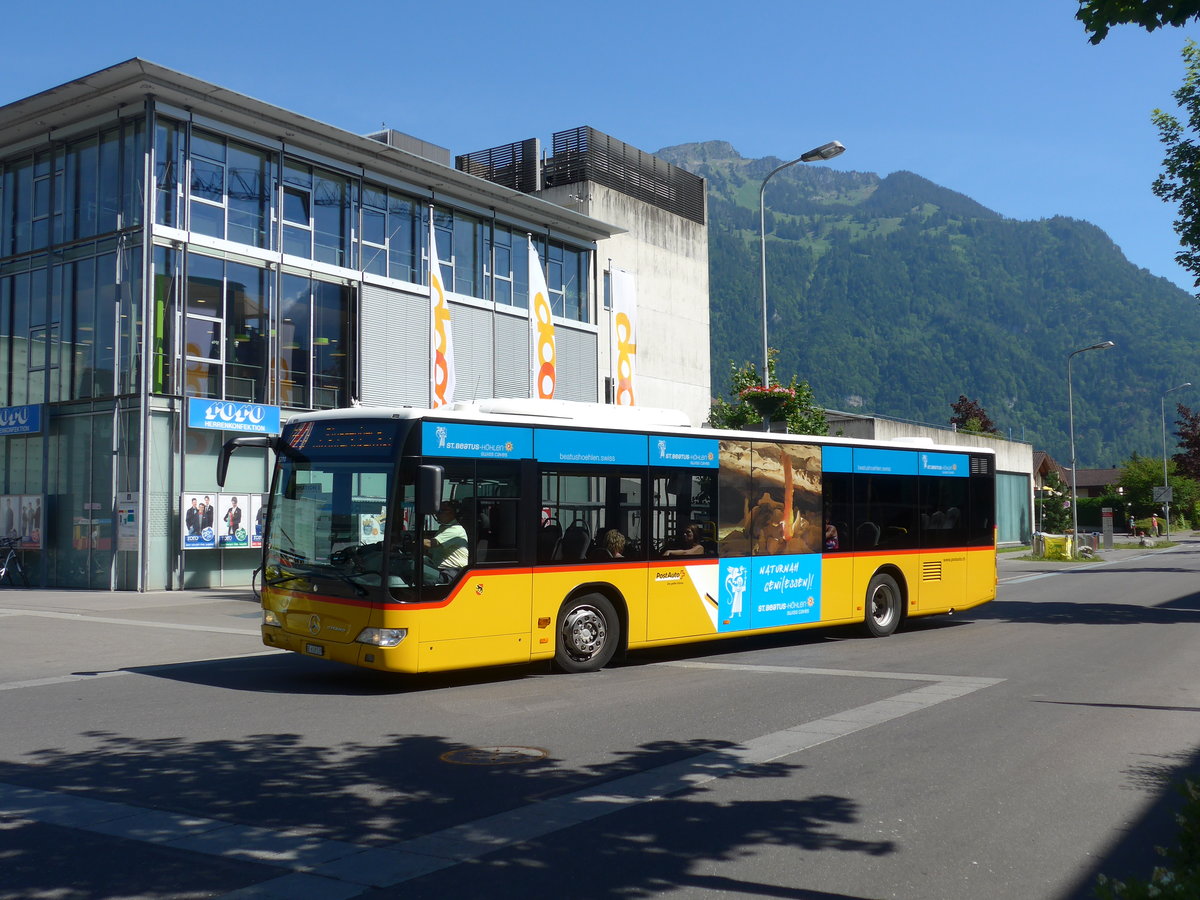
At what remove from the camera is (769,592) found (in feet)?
48.5

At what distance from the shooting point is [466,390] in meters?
34.2

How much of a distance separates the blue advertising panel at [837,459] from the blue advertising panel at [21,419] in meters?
20.6

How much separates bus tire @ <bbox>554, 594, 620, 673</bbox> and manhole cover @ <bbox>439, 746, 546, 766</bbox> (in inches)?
151

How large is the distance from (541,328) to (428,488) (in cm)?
2304

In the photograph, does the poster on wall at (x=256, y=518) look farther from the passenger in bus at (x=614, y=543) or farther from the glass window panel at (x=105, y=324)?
the passenger in bus at (x=614, y=543)

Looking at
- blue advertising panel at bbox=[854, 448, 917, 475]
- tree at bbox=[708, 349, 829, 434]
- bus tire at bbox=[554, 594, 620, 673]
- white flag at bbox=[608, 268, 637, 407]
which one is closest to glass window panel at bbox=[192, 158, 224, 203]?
white flag at bbox=[608, 268, 637, 407]

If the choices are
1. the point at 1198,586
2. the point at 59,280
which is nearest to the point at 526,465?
the point at 59,280

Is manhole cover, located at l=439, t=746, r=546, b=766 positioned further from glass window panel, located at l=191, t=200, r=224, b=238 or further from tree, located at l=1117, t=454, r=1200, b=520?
tree, located at l=1117, t=454, r=1200, b=520

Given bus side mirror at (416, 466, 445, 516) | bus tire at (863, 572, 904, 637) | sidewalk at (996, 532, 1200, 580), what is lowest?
sidewalk at (996, 532, 1200, 580)

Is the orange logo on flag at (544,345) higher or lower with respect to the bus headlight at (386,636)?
higher

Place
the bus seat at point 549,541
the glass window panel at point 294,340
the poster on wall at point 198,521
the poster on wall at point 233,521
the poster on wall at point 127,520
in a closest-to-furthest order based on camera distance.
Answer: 1. the bus seat at point 549,541
2. the poster on wall at point 127,520
3. the poster on wall at point 198,521
4. the poster on wall at point 233,521
5. the glass window panel at point 294,340

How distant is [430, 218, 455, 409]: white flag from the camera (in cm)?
3034

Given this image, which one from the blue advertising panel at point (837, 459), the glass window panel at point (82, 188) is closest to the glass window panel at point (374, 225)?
the glass window panel at point (82, 188)

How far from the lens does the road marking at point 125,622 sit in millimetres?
17528
